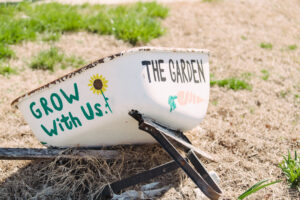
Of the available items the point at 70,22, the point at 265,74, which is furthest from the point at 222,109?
the point at 70,22

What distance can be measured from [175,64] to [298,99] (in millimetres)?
2389

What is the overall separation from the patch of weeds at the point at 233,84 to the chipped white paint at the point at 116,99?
1.92 meters

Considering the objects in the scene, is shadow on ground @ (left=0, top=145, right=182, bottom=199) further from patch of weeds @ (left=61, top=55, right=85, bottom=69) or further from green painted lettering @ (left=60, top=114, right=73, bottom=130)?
patch of weeds @ (left=61, top=55, right=85, bottom=69)

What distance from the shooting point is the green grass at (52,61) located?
523 cm

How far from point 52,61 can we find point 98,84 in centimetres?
265

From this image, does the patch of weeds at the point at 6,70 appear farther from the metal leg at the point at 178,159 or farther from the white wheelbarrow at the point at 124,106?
the metal leg at the point at 178,159

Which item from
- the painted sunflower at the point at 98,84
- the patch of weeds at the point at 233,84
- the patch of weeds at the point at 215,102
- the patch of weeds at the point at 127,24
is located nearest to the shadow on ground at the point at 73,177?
the painted sunflower at the point at 98,84

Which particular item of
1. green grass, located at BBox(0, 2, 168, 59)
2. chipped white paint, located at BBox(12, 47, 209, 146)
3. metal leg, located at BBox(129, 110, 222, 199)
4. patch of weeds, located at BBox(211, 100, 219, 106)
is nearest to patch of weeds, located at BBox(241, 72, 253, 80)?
patch of weeds, located at BBox(211, 100, 219, 106)

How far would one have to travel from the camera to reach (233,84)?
516 cm

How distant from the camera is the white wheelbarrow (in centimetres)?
279

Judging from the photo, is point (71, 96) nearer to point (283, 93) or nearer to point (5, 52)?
point (5, 52)

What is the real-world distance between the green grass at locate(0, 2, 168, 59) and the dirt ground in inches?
5.9

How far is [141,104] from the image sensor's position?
9.21ft

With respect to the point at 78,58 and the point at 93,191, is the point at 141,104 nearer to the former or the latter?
the point at 93,191
